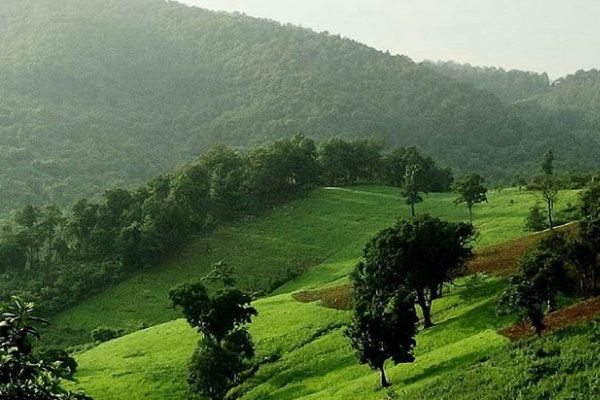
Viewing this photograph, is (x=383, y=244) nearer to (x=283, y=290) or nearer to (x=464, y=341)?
(x=464, y=341)

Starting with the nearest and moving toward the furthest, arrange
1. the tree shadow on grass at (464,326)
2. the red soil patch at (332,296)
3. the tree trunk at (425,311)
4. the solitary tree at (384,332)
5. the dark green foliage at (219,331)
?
the solitary tree at (384,332) → the tree shadow on grass at (464,326) → the dark green foliage at (219,331) → the tree trunk at (425,311) → the red soil patch at (332,296)

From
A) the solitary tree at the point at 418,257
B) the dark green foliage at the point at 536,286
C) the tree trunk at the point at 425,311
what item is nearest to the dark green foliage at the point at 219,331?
the solitary tree at the point at 418,257

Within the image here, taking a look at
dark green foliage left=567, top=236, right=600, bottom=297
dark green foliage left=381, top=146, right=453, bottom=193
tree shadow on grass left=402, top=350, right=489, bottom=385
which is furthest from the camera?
dark green foliage left=381, top=146, right=453, bottom=193

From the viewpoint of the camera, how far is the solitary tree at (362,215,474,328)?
52125 millimetres

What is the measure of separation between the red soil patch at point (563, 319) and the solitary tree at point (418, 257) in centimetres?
984

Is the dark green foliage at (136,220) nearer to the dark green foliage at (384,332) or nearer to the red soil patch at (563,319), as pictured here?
the dark green foliage at (384,332)

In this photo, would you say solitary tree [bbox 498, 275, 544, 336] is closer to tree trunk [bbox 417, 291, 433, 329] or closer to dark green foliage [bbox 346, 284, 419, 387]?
dark green foliage [bbox 346, 284, 419, 387]

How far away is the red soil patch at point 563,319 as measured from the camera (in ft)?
130

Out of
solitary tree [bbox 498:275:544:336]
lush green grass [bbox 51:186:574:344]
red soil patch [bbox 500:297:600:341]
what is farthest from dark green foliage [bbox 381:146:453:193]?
solitary tree [bbox 498:275:544:336]

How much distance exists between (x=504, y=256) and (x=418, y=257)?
1429 cm

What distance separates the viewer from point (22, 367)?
371 inches

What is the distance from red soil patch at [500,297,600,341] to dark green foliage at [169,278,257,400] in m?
21.4

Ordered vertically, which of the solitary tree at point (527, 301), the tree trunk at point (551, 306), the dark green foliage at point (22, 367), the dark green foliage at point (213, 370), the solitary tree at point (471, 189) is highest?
the dark green foliage at point (22, 367)

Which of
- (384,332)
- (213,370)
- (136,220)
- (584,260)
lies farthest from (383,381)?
(136,220)
